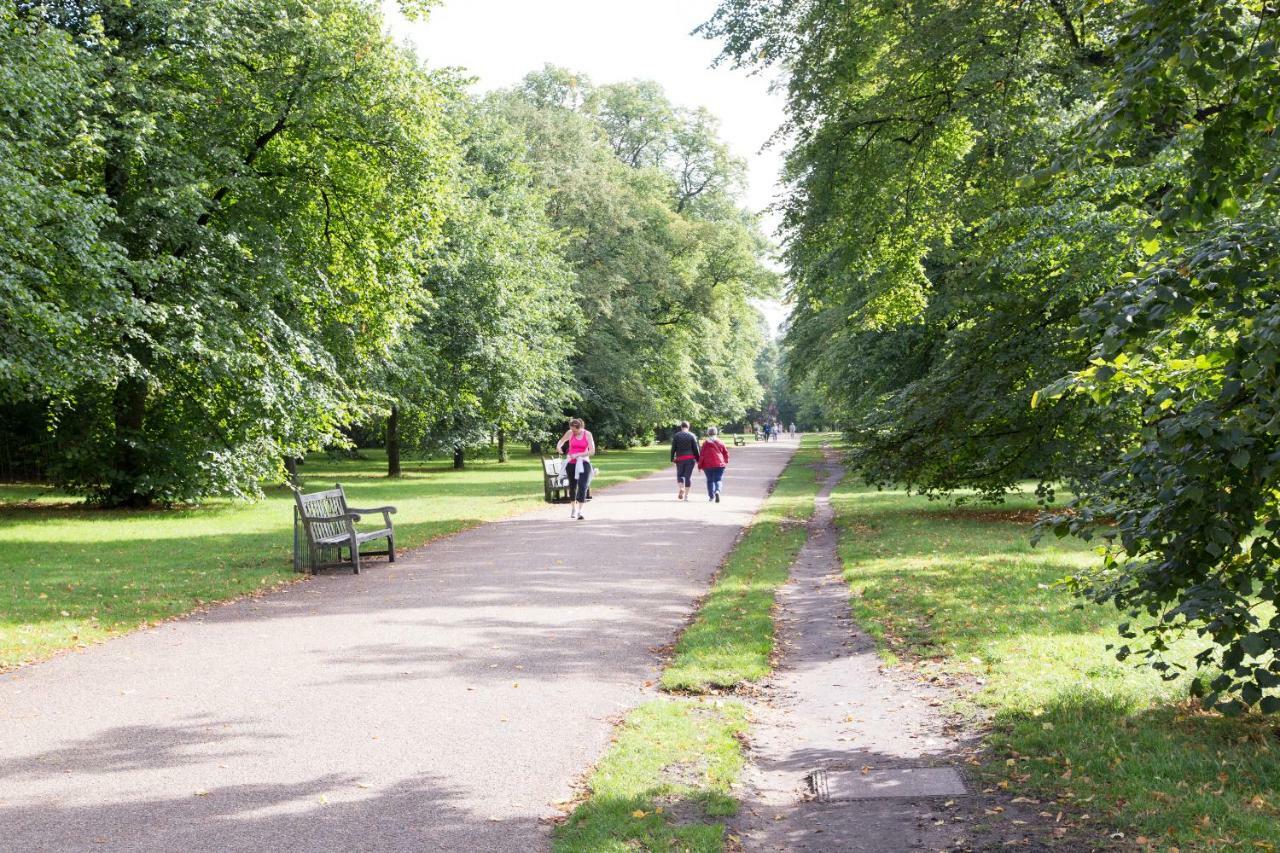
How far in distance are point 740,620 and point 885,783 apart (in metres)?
4.01

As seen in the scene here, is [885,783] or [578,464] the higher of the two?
[578,464]

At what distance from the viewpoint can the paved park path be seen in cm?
473

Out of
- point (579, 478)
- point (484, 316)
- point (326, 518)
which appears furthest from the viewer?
point (484, 316)

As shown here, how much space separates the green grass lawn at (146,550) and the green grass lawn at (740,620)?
482cm

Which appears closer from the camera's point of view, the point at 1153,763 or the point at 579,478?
the point at 1153,763

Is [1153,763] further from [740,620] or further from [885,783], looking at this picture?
[740,620]

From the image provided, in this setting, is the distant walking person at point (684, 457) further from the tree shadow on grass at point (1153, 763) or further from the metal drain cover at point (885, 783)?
the metal drain cover at point (885, 783)

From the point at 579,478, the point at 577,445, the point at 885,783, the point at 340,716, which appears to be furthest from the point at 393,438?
the point at 885,783

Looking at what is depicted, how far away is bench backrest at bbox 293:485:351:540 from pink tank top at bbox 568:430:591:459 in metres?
6.47

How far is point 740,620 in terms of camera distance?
9.44 metres

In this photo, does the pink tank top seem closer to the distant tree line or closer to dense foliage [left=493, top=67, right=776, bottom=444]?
the distant tree line

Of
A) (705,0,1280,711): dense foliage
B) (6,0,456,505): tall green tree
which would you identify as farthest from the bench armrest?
(705,0,1280,711): dense foliage

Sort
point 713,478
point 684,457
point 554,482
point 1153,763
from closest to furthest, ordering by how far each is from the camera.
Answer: point 1153,763
point 554,482
point 713,478
point 684,457

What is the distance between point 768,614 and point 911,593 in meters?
1.82
